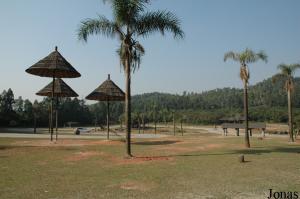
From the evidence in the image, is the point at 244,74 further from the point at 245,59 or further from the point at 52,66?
the point at 52,66

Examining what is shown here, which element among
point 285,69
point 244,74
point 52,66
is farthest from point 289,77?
point 52,66

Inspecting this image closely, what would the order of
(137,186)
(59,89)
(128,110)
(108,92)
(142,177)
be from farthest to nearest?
(59,89), (108,92), (128,110), (142,177), (137,186)

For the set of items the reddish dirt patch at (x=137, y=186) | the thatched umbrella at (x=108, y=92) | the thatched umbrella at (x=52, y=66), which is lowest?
the reddish dirt patch at (x=137, y=186)

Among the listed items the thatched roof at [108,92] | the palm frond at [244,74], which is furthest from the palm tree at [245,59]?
the thatched roof at [108,92]

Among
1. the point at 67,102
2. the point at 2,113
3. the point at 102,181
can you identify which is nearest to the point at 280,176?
the point at 102,181

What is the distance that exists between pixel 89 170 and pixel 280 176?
706 cm

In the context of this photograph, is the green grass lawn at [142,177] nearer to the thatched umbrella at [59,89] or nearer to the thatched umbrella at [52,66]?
the thatched umbrella at [52,66]

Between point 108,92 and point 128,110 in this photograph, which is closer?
point 128,110

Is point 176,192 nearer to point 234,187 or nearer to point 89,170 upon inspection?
point 234,187

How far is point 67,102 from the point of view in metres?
104

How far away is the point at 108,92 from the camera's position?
29969 mm

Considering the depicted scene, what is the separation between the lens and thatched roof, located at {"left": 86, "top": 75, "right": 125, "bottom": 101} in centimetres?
3005

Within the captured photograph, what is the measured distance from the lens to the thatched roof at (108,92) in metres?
30.0

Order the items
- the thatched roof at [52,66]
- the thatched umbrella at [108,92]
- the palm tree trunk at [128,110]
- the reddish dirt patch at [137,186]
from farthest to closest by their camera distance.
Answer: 1. the thatched umbrella at [108,92]
2. the thatched roof at [52,66]
3. the palm tree trunk at [128,110]
4. the reddish dirt patch at [137,186]
